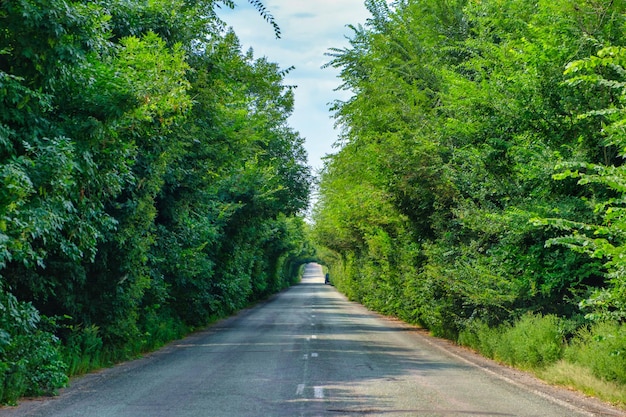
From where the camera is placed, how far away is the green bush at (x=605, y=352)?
34.6ft

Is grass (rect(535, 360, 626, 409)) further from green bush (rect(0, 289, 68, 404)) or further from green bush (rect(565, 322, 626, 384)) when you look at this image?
green bush (rect(0, 289, 68, 404))

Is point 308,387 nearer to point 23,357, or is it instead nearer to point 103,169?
point 23,357

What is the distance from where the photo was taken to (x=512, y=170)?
16.1m

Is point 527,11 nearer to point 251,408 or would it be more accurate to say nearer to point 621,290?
point 621,290

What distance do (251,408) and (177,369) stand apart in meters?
5.43

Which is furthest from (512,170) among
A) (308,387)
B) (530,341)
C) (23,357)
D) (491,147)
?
(23,357)

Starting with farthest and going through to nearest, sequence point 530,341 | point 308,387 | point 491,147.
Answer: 1. point 491,147
2. point 530,341
3. point 308,387

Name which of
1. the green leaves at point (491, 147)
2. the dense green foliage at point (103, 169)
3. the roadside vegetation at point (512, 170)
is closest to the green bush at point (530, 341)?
the roadside vegetation at point (512, 170)

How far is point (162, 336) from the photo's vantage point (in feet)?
70.7

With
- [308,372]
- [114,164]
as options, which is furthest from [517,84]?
[114,164]

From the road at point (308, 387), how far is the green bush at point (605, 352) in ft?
2.34

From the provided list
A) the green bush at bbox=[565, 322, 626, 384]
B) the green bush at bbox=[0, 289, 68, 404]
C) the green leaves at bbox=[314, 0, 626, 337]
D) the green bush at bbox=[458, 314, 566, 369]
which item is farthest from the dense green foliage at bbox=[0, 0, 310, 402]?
the green bush at bbox=[458, 314, 566, 369]

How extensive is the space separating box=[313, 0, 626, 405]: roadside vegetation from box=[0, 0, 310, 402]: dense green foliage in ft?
17.3

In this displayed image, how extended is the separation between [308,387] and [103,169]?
512 cm
